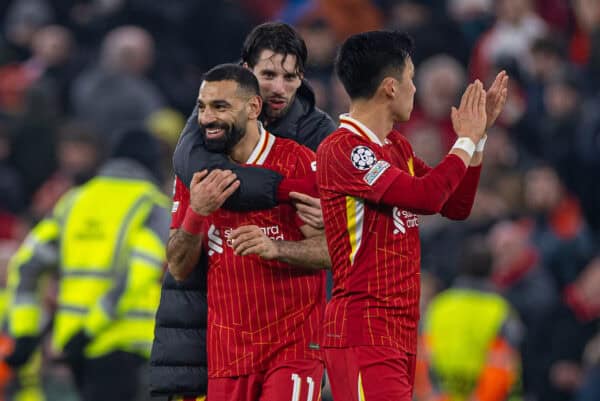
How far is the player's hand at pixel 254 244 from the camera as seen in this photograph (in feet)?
21.7

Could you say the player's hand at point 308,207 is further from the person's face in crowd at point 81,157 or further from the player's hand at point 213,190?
the person's face in crowd at point 81,157

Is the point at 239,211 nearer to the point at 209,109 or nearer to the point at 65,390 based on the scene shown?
the point at 209,109

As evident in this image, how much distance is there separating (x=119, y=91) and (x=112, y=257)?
17.1 ft

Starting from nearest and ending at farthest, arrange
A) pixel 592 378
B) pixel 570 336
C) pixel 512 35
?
pixel 592 378 → pixel 570 336 → pixel 512 35

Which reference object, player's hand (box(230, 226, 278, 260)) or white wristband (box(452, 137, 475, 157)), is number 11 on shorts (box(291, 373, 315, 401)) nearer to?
player's hand (box(230, 226, 278, 260))

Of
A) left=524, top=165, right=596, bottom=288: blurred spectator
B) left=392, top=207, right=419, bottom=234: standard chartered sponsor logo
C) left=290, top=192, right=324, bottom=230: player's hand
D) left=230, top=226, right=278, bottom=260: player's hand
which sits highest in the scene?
left=524, top=165, right=596, bottom=288: blurred spectator

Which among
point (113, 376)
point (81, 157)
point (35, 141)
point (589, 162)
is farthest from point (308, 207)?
point (35, 141)

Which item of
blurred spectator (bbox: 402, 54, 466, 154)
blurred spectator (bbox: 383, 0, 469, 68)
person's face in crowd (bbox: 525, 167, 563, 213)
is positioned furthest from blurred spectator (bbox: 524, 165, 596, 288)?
blurred spectator (bbox: 383, 0, 469, 68)

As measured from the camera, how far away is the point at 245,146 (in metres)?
6.90

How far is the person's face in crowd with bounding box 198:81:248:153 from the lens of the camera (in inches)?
265

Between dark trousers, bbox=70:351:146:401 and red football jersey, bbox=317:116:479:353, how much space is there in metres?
3.77

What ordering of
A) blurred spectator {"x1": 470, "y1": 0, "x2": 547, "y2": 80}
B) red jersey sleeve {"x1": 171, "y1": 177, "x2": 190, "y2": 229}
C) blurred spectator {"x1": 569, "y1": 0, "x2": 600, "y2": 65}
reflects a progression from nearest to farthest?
red jersey sleeve {"x1": 171, "y1": 177, "x2": 190, "y2": 229}
blurred spectator {"x1": 569, "y1": 0, "x2": 600, "y2": 65}
blurred spectator {"x1": 470, "y1": 0, "x2": 547, "y2": 80}

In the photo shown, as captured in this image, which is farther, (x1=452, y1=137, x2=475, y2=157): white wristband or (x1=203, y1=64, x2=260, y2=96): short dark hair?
(x1=203, y1=64, x2=260, y2=96): short dark hair

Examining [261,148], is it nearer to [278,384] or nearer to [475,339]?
[278,384]
